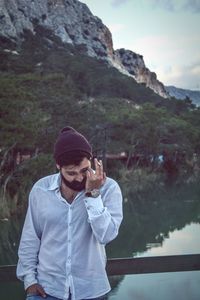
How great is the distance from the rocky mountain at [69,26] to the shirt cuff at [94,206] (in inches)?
1884

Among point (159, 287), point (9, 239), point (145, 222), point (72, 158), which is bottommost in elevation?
point (9, 239)

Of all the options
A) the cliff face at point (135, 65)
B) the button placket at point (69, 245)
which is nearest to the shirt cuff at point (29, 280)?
the button placket at point (69, 245)

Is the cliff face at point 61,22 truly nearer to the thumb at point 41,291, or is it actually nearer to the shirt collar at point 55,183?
the shirt collar at point 55,183

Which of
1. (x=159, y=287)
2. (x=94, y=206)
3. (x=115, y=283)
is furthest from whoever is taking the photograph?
(x=115, y=283)

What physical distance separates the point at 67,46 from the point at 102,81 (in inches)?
732

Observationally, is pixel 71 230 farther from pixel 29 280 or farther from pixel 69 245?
pixel 29 280

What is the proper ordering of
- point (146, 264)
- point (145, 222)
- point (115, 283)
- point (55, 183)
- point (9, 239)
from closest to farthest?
point (55, 183) < point (146, 264) < point (115, 283) < point (9, 239) < point (145, 222)

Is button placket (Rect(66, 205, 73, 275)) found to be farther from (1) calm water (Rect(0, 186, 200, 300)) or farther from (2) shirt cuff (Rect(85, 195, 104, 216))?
(1) calm water (Rect(0, 186, 200, 300))

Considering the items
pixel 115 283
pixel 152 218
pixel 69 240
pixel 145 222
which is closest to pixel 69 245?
pixel 69 240

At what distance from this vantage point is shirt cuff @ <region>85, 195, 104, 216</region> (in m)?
1.40

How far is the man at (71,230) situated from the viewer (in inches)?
56.0

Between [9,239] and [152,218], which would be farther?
[152,218]

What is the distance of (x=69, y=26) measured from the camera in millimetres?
67312

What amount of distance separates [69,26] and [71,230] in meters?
68.5
